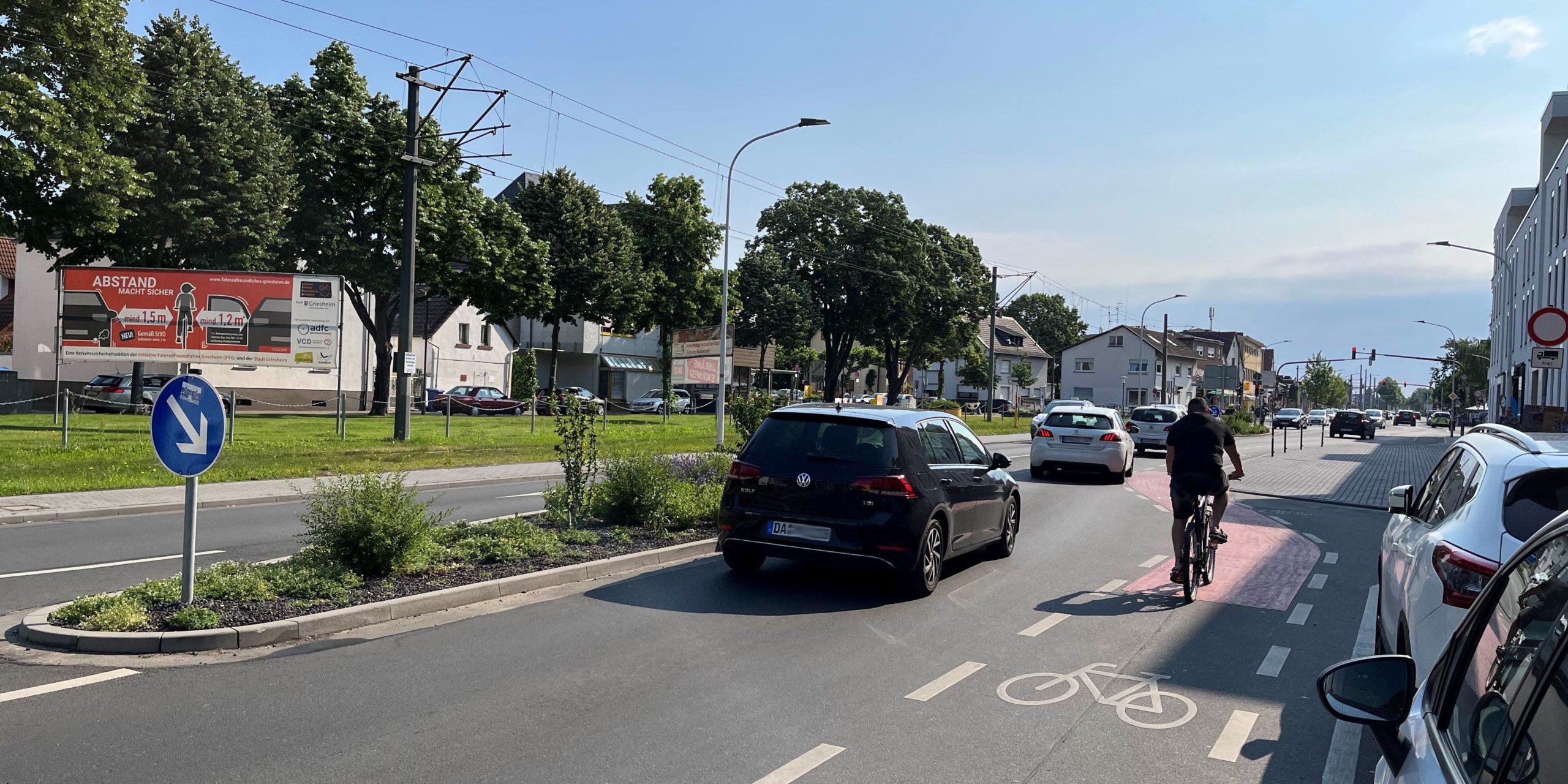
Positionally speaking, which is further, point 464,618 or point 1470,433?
point 464,618

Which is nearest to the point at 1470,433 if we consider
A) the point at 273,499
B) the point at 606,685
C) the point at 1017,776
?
the point at 1017,776

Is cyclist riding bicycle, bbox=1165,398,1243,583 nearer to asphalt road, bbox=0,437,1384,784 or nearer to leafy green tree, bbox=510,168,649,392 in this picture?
asphalt road, bbox=0,437,1384,784

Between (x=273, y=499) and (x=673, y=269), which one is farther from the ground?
(x=673, y=269)

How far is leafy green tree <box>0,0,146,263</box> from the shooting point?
82.3ft

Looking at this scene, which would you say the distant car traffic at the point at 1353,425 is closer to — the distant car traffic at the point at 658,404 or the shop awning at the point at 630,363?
the distant car traffic at the point at 658,404

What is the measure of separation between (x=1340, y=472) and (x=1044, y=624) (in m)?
23.4

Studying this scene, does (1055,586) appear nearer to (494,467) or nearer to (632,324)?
(494,467)

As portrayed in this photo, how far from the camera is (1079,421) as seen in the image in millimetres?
22281

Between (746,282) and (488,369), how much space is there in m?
15.1

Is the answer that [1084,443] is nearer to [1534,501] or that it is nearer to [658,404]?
[1534,501]

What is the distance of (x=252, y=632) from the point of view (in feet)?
22.2

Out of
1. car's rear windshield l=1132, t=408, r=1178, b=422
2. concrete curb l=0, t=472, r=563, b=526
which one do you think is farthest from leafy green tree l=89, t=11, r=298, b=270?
car's rear windshield l=1132, t=408, r=1178, b=422

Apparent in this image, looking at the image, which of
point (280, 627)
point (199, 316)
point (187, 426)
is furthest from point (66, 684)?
point (199, 316)

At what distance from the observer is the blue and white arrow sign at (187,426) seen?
7.26 metres
